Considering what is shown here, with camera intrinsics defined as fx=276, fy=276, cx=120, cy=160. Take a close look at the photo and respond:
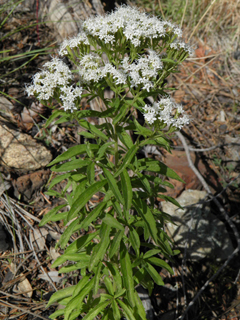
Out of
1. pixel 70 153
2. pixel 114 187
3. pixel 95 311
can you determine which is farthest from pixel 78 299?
pixel 70 153

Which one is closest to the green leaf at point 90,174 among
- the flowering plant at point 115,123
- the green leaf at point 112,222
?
the flowering plant at point 115,123

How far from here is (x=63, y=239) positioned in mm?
2293

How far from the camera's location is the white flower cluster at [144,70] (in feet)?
6.86

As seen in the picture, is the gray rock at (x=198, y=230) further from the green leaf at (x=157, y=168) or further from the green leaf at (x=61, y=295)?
the green leaf at (x=61, y=295)

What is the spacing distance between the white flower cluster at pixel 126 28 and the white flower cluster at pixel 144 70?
168 millimetres

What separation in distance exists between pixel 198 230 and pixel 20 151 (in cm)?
267

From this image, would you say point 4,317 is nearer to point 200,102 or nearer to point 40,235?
point 40,235

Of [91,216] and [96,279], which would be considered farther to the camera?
[96,279]

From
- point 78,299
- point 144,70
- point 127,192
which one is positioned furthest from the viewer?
point 78,299

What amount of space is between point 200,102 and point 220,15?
2400mm

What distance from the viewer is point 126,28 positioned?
2.17 m

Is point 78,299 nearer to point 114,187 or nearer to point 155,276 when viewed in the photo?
point 155,276

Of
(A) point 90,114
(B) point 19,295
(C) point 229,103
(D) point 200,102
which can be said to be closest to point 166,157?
(D) point 200,102

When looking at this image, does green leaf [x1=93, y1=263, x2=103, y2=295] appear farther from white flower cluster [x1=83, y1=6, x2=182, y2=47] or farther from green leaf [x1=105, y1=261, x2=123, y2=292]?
white flower cluster [x1=83, y1=6, x2=182, y2=47]
